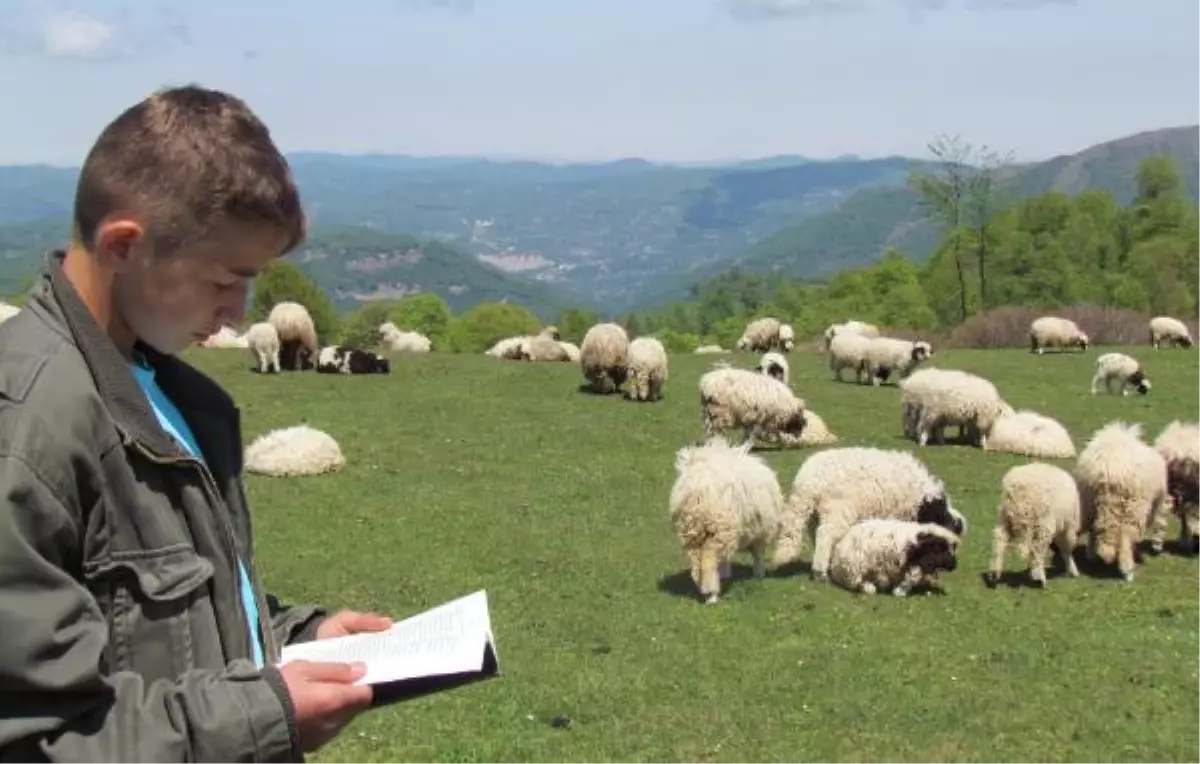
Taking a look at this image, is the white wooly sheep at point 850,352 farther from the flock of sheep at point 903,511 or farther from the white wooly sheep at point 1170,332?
the flock of sheep at point 903,511

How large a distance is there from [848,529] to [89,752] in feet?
41.9

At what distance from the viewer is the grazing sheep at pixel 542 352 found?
124ft

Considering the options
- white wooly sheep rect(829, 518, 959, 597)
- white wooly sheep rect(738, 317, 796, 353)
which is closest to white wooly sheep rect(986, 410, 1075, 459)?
white wooly sheep rect(829, 518, 959, 597)

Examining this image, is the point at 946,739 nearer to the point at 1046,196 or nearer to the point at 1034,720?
the point at 1034,720

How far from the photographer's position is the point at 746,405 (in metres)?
23.2

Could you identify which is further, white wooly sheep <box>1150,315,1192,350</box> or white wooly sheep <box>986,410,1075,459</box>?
white wooly sheep <box>1150,315,1192,350</box>

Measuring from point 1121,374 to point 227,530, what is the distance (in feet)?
103

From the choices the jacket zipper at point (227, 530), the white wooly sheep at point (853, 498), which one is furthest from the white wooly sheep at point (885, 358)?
the jacket zipper at point (227, 530)

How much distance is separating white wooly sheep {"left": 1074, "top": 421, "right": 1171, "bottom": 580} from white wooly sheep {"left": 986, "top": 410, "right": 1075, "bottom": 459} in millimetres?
8234

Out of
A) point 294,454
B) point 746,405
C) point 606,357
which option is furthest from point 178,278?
point 606,357

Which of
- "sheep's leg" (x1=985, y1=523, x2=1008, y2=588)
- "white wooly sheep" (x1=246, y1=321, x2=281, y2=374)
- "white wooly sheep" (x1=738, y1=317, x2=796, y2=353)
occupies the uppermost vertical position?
"white wooly sheep" (x1=246, y1=321, x2=281, y2=374)

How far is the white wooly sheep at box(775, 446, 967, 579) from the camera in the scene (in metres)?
14.8

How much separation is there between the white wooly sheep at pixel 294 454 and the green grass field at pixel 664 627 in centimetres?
37

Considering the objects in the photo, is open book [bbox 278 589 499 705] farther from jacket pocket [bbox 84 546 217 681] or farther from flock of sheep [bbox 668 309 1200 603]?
flock of sheep [bbox 668 309 1200 603]
